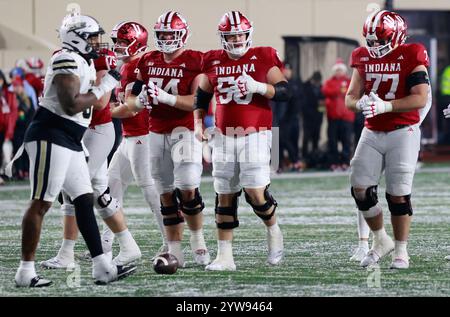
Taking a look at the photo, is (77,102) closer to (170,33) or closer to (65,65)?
(65,65)

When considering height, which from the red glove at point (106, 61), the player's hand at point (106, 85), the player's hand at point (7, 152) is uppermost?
the red glove at point (106, 61)

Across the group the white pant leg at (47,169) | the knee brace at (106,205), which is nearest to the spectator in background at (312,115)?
the knee brace at (106,205)

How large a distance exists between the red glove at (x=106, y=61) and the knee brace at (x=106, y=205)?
2.93 feet

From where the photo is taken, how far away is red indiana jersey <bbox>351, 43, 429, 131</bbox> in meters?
7.64

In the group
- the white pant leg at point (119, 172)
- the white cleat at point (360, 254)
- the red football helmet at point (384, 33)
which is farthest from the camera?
the white pant leg at point (119, 172)

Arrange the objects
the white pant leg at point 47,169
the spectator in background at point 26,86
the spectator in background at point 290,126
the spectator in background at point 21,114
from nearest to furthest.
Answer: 1. the white pant leg at point 47,169
2. the spectator in background at point 21,114
3. the spectator in background at point 26,86
4. the spectator in background at point 290,126

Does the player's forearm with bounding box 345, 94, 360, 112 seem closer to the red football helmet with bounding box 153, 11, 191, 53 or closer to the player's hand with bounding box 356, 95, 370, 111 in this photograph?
the player's hand with bounding box 356, 95, 370, 111

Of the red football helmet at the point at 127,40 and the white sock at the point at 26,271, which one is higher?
the red football helmet at the point at 127,40

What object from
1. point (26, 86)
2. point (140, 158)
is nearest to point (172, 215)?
point (140, 158)

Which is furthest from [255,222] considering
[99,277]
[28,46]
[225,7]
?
[225,7]

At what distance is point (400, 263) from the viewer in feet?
25.1

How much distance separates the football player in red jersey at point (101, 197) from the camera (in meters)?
7.63

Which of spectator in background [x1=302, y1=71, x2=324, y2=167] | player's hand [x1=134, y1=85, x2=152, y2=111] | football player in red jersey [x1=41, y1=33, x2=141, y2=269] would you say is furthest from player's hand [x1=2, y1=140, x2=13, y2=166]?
player's hand [x1=134, y1=85, x2=152, y2=111]

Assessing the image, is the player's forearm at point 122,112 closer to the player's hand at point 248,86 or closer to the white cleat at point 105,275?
the player's hand at point 248,86
